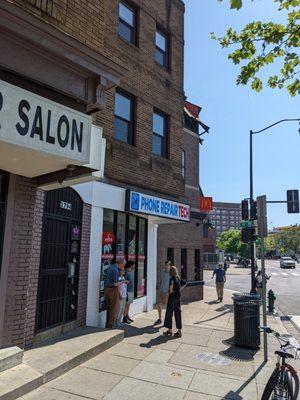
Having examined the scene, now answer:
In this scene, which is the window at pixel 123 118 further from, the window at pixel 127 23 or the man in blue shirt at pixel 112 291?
the man in blue shirt at pixel 112 291

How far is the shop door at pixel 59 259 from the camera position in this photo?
24.5ft

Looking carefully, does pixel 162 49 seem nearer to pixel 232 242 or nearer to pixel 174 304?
pixel 174 304

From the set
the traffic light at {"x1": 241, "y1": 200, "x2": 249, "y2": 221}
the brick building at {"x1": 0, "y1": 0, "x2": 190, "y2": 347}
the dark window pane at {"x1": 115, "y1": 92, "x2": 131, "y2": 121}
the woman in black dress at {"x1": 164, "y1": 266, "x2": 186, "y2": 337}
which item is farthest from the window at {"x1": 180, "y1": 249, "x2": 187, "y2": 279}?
the woman in black dress at {"x1": 164, "y1": 266, "x2": 186, "y2": 337}

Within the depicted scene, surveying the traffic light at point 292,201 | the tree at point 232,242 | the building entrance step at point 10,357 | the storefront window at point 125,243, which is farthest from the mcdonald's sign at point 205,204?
the tree at point 232,242

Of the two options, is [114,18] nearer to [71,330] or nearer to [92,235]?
[92,235]

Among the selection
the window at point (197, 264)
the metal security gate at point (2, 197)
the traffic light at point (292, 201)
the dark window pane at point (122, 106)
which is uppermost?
the dark window pane at point (122, 106)

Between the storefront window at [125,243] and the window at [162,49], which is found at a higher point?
the window at [162,49]

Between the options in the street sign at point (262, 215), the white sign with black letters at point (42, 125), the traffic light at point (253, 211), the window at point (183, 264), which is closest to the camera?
the white sign with black letters at point (42, 125)

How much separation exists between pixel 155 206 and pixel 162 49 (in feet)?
19.9

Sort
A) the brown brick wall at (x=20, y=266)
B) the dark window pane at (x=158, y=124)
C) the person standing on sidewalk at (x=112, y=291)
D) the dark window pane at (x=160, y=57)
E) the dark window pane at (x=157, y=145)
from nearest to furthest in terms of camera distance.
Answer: the brown brick wall at (x=20, y=266), the person standing on sidewalk at (x=112, y=291), the dark window pane at (x=157, y=145), the dark window pane at (x=158, y=124), the dark window pane at (x=160, y=57)

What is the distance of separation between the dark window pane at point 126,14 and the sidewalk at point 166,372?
9.27m

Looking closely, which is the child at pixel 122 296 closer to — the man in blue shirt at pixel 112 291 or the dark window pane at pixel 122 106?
the man in blue shirt at pixel 112 291

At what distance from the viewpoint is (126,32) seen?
40.8ft

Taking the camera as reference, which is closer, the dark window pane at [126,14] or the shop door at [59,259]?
the shop door at [59,259]
